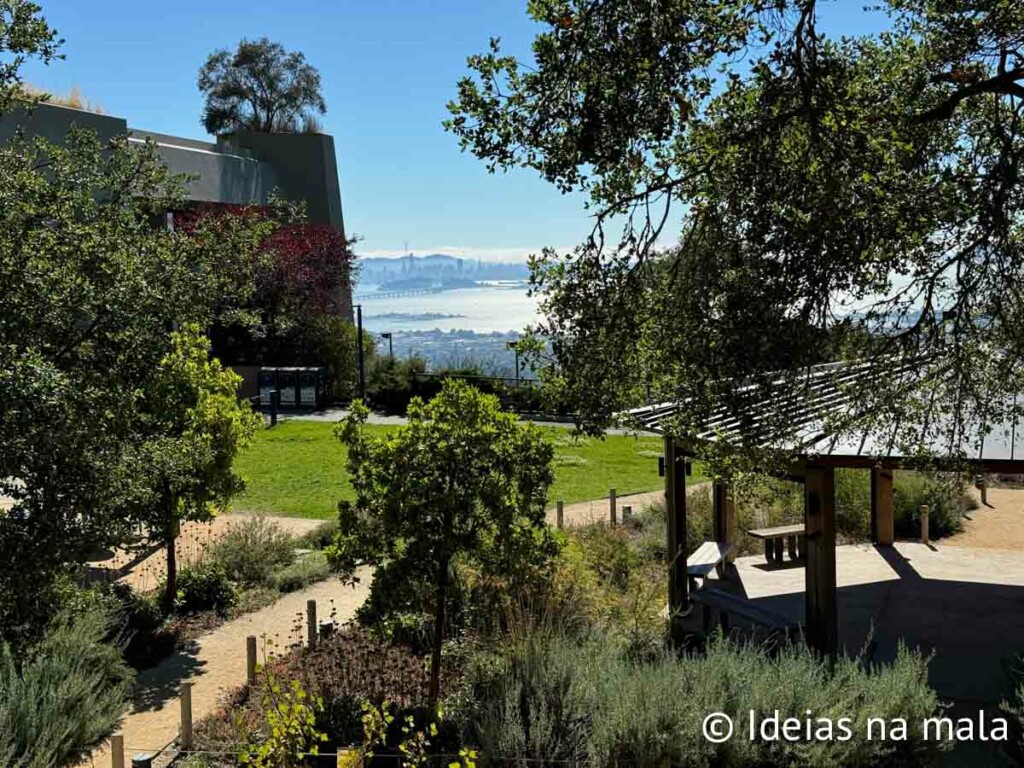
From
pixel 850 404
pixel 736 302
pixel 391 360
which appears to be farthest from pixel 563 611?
pixel 391 360

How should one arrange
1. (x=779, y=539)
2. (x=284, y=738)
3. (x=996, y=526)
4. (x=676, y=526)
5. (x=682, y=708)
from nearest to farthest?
1. (x=284, y=738)
2. (x=682, y=708)
3. (x=676, y=526)
4. (x=779, y=539)
5. (x=996, y=526)

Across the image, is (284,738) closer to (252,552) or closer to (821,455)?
(821,455)

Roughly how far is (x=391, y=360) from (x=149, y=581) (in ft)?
61.5

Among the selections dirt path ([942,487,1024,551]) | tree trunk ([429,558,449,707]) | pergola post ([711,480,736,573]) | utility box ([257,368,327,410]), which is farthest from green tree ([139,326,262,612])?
utility box ([257,368,327,410])

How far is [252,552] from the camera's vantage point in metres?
12.7

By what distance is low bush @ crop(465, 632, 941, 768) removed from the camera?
6.08 m

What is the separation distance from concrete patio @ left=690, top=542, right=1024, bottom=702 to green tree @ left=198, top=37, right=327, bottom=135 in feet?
111

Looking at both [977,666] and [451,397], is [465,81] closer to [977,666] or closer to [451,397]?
[451,397]

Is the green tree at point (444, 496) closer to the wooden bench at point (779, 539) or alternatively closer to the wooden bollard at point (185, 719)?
the wooden bollard at point (185, 719)

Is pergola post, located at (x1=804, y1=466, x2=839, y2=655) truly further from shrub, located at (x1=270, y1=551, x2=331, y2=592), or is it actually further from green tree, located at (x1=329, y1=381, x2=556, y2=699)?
shrub, located at (x1=270, y1=551, x2=331, y2=592)

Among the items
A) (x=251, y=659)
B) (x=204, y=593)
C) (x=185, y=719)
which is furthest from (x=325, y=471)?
(x=185, y=719)

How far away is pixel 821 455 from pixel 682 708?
2.97 m

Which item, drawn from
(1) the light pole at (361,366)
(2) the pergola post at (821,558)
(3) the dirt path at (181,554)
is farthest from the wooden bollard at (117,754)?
(1) the light pole at (361,366)

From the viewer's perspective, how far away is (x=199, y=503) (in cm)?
1095
